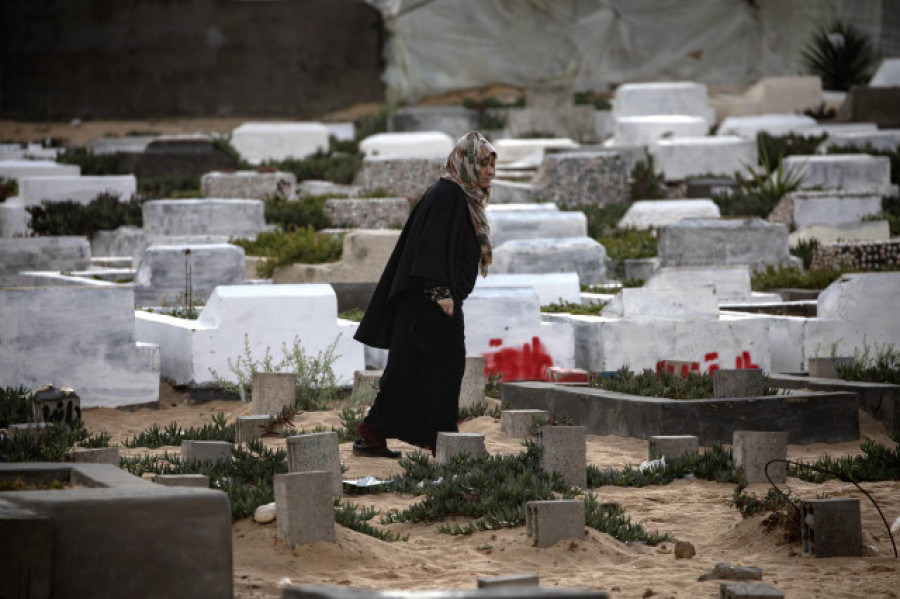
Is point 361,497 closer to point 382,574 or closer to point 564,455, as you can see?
point 564,455

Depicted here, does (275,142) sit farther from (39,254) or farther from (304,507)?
(304,507)

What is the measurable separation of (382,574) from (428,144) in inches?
729

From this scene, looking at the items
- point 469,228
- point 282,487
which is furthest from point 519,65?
point 282,487

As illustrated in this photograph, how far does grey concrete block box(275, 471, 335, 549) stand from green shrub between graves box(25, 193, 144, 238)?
1258cm

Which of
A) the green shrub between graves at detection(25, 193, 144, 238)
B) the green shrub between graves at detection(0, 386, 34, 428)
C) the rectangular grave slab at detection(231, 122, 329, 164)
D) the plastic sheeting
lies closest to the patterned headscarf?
the green shrub between graves at detection(0, 386, 34, 428)

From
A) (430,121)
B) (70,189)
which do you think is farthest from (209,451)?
(430,121)

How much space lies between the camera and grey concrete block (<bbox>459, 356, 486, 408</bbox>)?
28.9 feet

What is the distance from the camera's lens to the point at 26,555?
3.89 meters

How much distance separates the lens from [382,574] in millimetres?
4949

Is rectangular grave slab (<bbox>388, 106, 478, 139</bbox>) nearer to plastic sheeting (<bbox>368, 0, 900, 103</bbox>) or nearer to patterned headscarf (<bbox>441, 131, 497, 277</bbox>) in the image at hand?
plastic sheeting (<bbox>368, 0, 900, 103</bbox>)

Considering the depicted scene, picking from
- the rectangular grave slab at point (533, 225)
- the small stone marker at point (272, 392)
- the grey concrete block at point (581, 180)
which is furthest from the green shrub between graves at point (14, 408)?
the grey concrete block at point (581, 180)

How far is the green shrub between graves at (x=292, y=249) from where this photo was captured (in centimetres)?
1362

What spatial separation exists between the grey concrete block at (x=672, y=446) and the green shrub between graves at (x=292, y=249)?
701 centimetres

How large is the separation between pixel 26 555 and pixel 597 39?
1162 inches
